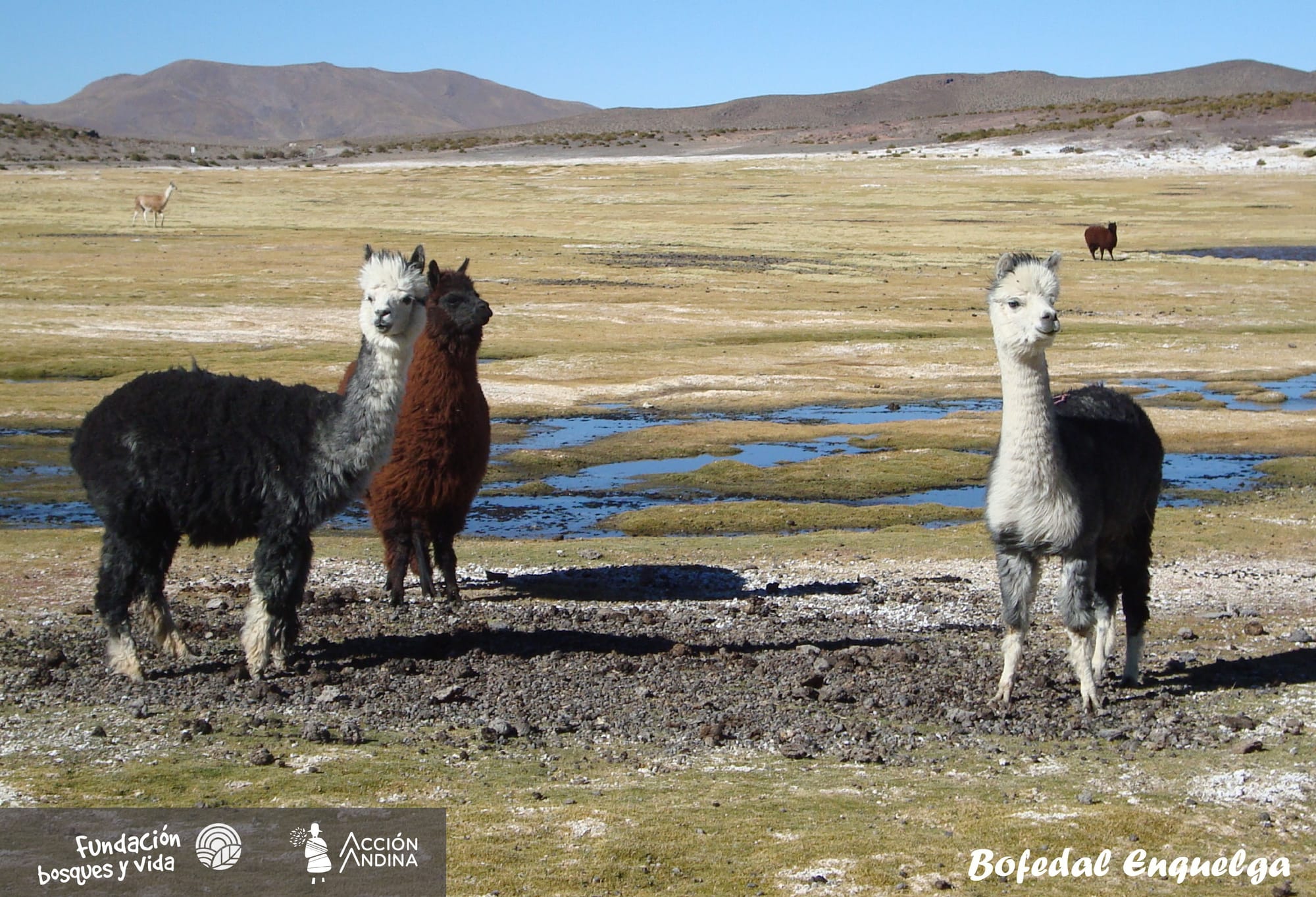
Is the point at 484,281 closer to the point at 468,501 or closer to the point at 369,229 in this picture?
the point at 369,229

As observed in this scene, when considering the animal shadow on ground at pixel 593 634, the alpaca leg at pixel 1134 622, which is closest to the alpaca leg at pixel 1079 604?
the alpaca leg at pixel 1134 622

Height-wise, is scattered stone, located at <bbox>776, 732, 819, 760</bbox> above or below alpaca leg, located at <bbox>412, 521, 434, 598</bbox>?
below

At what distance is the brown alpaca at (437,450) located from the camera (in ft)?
35.2

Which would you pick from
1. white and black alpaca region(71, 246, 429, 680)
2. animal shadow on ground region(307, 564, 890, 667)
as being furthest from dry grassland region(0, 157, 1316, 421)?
white and black alpaca region(71, 246, 429, 680)

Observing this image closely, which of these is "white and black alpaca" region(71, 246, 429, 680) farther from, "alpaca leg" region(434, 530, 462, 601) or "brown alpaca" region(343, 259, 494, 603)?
"alpaca leg" region(434, 530, 462, 601)

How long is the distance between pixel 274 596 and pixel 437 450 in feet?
9.37

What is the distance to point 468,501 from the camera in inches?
434

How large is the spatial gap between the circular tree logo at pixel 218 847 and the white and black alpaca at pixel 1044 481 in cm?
438

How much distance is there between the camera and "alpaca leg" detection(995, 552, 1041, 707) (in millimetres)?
7855

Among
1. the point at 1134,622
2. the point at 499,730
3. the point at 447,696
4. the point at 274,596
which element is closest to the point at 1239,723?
the point at 1134,622

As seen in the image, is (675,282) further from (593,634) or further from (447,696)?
(447,696)

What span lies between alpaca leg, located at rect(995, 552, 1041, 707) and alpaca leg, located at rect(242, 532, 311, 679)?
414 centimetres

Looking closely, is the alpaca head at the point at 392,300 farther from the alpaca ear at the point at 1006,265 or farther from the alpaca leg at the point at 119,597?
the alpaca ear at the point at 1006,265

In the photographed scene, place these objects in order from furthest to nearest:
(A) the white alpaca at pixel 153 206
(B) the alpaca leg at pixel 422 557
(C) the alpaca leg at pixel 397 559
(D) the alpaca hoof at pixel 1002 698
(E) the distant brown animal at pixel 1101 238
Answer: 1. (A) the white alpaca at pixel 153 206
2. (E) the distant brown animal at pixel 1101 238
3. (B) the alpaca leg at pixel 422 557
4. (C) the alpaca leg at pixel 397 559
5. (D) the alpaca hoof at pixel 1002 698
